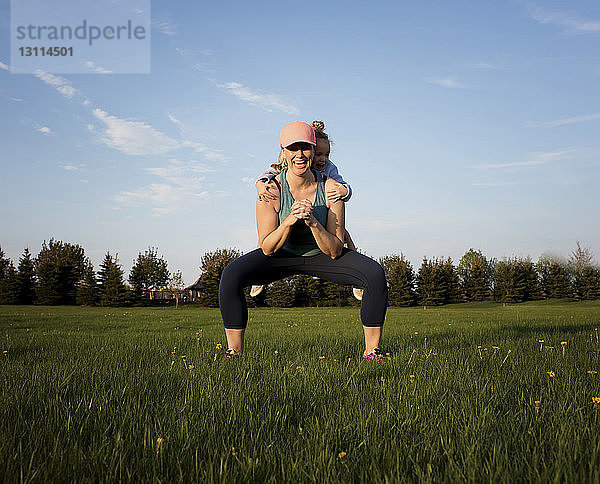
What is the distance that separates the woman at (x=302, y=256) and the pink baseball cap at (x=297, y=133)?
79 millimetres

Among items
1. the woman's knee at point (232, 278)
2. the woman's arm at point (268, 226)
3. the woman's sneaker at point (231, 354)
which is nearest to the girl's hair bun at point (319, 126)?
the woman's arm at point (268, 226)

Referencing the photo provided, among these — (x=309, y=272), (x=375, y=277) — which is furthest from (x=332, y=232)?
(x=375, y=277)

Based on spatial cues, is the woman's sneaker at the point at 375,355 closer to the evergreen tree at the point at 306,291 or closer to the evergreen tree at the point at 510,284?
the evergreen tree at the point at 306,291

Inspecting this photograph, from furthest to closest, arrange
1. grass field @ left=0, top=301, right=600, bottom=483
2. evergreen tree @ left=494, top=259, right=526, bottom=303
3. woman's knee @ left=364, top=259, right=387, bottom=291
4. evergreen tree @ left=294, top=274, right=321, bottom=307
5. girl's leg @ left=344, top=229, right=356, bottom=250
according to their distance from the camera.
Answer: evergreen tree @ left=494, top=259, right=526, bottom=303, evergreen tree @ left=294, top=274, right=321, bottom=307, girl's leg @ left=344, top=229, right=356, bottom=250, woman's knee @ left=364, top=259, right=387, bottom=291, grass field @ left=0, top=301, right=600, bottom=483

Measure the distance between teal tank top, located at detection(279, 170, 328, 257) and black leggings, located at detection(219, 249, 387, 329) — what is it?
86 millimetres

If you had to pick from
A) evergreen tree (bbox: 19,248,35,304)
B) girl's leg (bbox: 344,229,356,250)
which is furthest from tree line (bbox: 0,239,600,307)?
girl's leg (bbox: 344,229,356,250)

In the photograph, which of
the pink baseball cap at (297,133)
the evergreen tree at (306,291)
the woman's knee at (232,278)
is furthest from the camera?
the evergreen tree at (306,291)

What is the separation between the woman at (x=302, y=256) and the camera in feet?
15.4

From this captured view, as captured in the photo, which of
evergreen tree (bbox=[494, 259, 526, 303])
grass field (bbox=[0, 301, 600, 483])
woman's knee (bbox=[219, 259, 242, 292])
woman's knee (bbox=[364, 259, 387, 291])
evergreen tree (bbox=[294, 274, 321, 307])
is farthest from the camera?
evergreen tree (bbox=[494, 259, 526, 303])

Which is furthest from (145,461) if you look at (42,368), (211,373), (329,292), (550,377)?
(329,292)

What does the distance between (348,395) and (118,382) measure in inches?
69.3

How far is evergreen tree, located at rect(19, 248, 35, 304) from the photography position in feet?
143

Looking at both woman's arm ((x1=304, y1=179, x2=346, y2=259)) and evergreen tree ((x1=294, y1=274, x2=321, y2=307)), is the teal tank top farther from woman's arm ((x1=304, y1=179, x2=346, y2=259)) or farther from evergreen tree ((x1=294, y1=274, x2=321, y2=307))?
evergreen tree ((x1=294, y1=274, x2=321, y2=307))

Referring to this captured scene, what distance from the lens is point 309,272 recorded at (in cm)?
504
